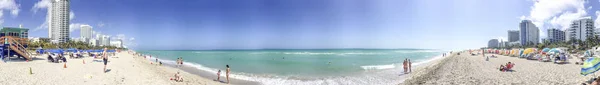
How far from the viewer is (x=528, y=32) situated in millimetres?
142000

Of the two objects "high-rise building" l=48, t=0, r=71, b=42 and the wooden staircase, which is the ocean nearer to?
the wooden staircase

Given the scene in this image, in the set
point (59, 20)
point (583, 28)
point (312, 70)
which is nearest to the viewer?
point (312, 70)

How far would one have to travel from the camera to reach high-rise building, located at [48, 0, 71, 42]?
426ft

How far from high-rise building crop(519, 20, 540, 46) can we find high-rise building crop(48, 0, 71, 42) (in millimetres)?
209885

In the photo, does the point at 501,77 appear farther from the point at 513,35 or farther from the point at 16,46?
the point at 513,35

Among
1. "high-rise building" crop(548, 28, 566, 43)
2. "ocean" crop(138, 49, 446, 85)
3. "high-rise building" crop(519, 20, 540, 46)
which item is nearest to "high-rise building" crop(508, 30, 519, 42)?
"high-rise building" crop(519, 20, 540, 46)

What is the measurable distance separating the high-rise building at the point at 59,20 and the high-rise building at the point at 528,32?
210 metres

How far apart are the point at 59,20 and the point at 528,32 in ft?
701

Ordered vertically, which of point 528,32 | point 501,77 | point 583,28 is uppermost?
point 583,28

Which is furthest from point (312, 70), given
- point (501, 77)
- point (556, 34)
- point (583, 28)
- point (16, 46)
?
point (556, 34)

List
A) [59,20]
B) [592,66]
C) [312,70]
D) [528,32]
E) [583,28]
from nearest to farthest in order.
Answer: [592,66], [312,70], [583,28], [59,20], [528,32]

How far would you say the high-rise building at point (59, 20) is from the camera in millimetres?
129750

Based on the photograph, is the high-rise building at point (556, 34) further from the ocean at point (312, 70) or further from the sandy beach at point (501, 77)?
the sandy beach at point (501, 77)

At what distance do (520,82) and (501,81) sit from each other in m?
0.62
